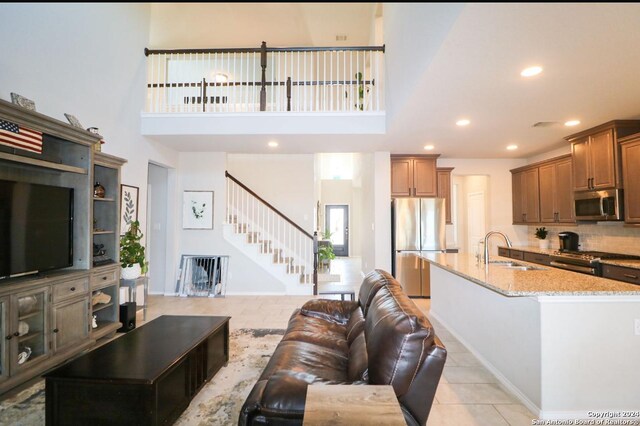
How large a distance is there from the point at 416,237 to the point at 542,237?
233 centimetres

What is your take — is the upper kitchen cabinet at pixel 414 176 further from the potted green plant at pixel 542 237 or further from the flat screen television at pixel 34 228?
the flat screen television at pixel 34 228

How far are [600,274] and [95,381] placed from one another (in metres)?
5.11

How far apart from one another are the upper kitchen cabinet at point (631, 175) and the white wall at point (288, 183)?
5062mm

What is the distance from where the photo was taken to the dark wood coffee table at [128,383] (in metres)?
1.81

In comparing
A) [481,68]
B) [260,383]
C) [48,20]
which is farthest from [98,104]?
[481,68]

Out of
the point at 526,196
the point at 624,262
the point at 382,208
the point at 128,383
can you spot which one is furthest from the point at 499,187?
the point at 128,383

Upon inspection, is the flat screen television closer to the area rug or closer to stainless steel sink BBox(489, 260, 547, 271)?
the area rug

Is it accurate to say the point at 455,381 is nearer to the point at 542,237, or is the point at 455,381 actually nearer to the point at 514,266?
the point at 514,266

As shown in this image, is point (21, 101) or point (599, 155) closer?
point (21, 101)

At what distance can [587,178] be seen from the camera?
4.27 meters

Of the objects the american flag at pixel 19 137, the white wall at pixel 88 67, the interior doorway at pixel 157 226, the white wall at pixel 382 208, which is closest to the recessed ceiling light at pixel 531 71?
the white wall at pixel 382 208

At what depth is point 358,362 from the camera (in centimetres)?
177

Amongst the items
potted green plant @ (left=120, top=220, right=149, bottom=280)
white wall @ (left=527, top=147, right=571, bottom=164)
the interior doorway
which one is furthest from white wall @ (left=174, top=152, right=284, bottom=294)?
white wall @ (left=527, top=147, right=571, bottom=164)

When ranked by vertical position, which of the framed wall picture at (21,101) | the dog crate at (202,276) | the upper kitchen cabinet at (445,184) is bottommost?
the dog crate at (202,276)
